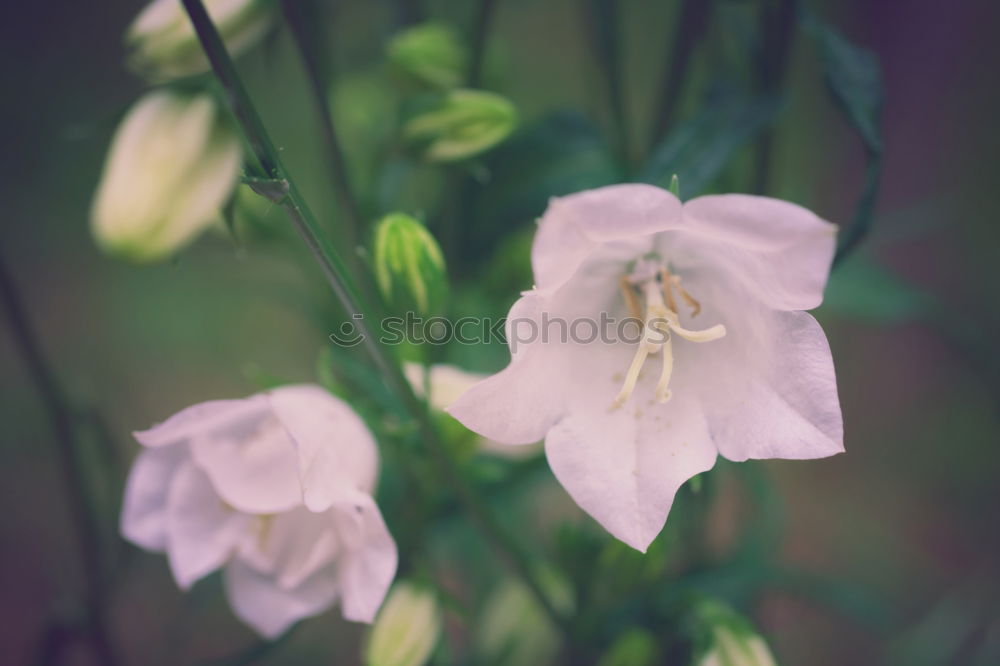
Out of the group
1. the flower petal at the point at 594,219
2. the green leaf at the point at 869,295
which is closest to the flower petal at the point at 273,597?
the flower petal at the point at 594,219

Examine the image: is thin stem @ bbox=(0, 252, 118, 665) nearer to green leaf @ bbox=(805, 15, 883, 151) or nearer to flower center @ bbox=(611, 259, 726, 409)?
flower center @ bbox=(611, 259, 726, 409)

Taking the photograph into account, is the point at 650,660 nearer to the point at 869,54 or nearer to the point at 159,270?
the point at 869,54

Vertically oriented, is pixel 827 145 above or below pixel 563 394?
below

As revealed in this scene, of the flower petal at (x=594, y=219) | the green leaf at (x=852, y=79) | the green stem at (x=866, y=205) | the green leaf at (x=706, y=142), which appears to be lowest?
the green stem at (x=866, y=205)

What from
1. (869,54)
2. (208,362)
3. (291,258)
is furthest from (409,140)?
(208,362)

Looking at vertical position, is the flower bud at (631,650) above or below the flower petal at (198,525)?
below

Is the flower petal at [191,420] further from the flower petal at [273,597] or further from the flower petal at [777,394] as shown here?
the flower petal at [777,394]
